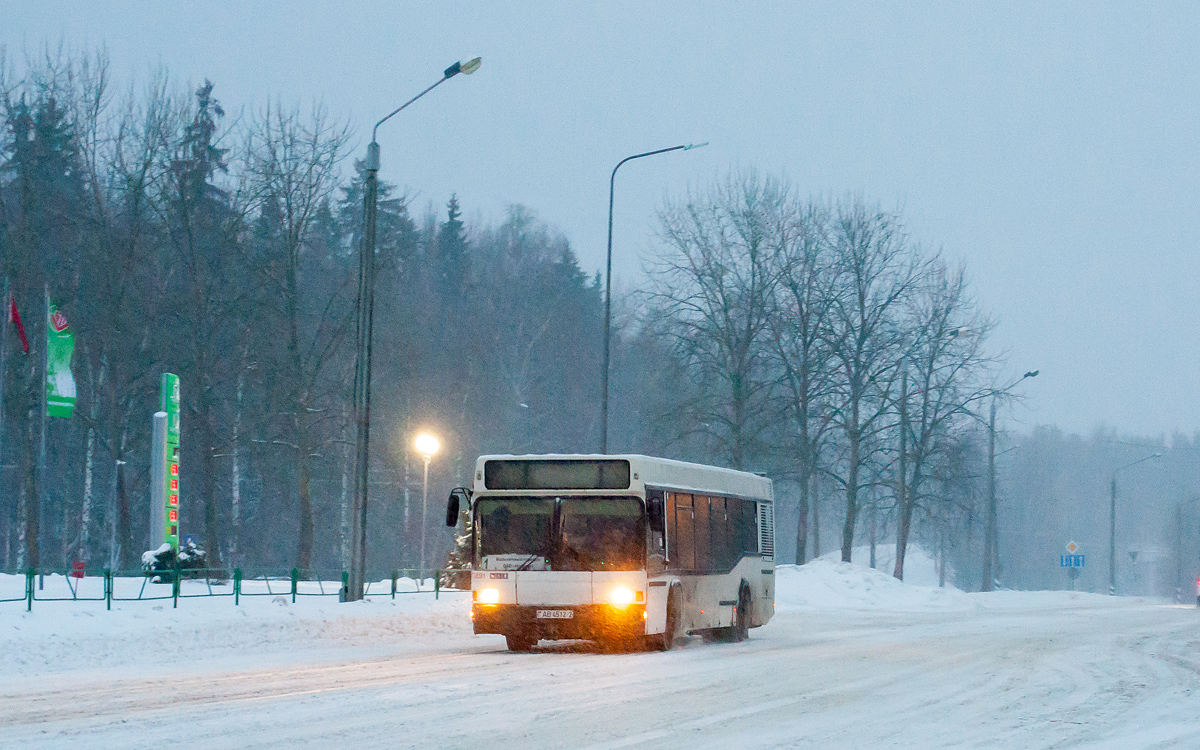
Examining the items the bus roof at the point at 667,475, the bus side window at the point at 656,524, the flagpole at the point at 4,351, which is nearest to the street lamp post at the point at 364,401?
the bus roof at the point at 667,475

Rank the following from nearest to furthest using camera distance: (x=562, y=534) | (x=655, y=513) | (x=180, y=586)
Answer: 1. (x=655, y=513)
2. (x=562, y=534)
3. (x=180, y=586)

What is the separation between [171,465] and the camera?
108 ft

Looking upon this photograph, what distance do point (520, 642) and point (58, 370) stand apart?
62.2 ft

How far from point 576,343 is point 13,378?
4051 cm

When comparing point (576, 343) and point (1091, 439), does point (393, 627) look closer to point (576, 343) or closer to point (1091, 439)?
point (576, 343)

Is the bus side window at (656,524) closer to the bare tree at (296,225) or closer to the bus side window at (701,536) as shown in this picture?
the bus side window at (701,536)

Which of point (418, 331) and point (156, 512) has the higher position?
point (418, 331)

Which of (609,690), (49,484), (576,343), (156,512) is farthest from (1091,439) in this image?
(609,690)

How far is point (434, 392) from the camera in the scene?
233 feet

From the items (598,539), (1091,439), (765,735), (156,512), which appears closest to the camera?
(765,735)

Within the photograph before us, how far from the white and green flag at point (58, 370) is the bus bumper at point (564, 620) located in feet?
58.9

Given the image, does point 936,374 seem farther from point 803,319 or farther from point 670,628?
point 670,628

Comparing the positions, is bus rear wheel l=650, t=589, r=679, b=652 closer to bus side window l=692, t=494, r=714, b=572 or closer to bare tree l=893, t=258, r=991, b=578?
bus side window l=692, t=494, r=714, b=572

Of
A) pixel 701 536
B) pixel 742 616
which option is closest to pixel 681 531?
pixel 701 536
